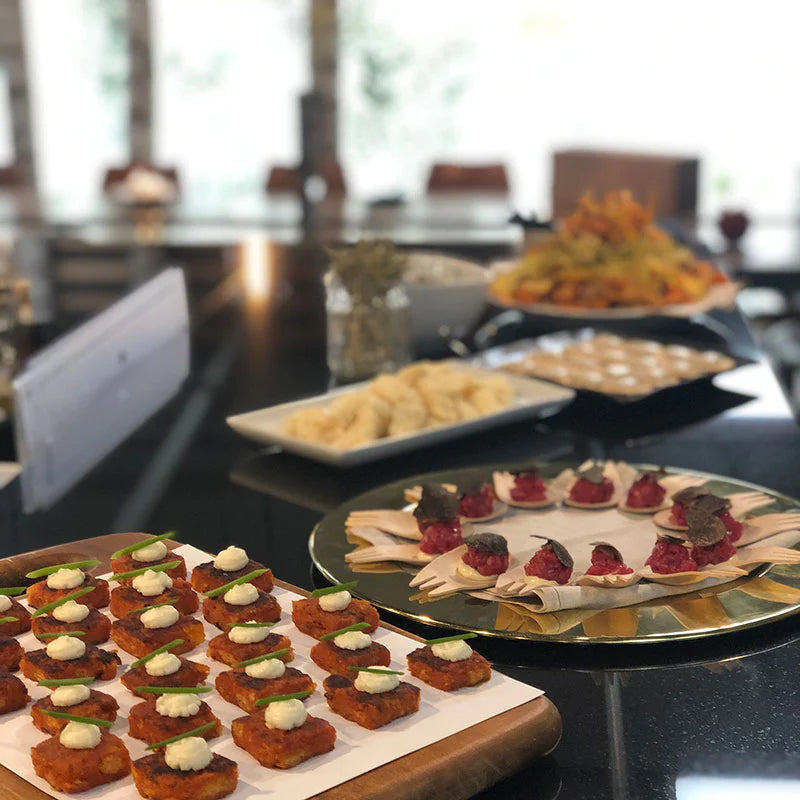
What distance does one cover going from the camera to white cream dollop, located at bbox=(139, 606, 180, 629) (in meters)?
0.99

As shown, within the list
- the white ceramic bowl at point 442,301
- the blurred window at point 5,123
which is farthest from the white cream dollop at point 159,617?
the blurred window at point 5,123

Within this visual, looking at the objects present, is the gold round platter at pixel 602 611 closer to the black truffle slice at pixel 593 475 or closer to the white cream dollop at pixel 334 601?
the white cream dollop at pixel 334 601

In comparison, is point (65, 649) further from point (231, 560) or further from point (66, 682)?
point (231, 560)

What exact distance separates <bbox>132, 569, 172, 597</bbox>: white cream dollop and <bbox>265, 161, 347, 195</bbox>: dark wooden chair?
15.9 feet

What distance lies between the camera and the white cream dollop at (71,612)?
101 cm

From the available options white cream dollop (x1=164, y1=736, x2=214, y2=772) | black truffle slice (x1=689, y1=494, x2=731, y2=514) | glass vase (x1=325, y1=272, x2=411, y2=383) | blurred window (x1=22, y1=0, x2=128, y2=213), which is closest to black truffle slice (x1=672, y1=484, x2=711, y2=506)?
black truffle slice (x1=689, y1=494, x2=731, y2=514)

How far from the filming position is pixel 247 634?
965 mm

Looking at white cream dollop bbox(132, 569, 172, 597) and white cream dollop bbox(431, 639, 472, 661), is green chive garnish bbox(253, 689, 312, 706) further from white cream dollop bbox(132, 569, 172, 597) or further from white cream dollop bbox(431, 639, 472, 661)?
white cream dollop bbox(132, 569, 172, 597)

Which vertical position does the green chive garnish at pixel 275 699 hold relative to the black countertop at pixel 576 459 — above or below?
above

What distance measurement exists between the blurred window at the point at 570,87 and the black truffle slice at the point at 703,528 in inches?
270

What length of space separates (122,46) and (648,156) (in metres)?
4.32

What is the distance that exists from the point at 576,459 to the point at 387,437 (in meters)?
0.26

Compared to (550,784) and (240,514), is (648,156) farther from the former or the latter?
(550,784)

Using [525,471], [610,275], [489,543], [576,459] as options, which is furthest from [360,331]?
[489,543]
